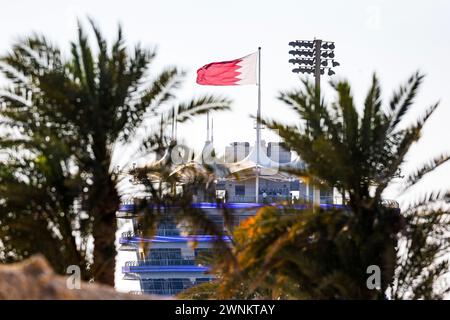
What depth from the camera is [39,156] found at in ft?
70.9

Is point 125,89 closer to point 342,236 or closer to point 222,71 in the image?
point 342,236

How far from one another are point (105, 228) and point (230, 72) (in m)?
40.4

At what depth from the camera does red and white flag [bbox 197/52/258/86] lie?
60500 mm

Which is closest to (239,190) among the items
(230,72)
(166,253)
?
(166,253)

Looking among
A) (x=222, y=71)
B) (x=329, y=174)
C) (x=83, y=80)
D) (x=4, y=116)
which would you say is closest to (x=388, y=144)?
(x=329, y=174)

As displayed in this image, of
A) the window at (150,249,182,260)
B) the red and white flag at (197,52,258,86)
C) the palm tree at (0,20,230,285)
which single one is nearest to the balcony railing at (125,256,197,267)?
the window at (150,249,182,260)

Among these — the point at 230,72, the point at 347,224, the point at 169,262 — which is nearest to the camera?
the point at 347,224

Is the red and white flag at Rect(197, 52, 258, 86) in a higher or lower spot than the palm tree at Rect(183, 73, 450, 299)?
higher

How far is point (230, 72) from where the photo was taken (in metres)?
62.0

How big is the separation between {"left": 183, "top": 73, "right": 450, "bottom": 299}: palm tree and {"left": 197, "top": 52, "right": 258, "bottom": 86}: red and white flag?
3813cm

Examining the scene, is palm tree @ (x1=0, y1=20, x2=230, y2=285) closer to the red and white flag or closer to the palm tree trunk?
the palm tree trunk

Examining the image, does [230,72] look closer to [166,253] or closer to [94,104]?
[166,253]
